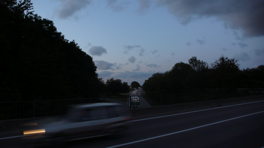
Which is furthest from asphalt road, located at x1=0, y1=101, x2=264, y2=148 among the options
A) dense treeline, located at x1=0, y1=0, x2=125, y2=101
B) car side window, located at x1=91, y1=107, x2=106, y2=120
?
dense treeline, located at x1=0, y1=0, x2=125, y2=101

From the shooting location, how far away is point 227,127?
10930mm

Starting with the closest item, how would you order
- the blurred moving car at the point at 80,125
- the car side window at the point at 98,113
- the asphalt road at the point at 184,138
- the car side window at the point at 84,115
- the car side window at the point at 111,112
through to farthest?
1. the blurred moving car at the point at 80,125
2. the asphalt road at the point at 184,138
3. the car side window at the point at 84,115
4. the car side window at the point at 98,113
5. the car side window at the point at 111,112

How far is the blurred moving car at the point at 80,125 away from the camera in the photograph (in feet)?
24.0

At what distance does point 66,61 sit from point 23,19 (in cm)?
1634

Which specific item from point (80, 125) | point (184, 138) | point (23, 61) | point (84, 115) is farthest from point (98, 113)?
point (23, 61)

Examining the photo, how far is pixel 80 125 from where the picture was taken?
7.97m

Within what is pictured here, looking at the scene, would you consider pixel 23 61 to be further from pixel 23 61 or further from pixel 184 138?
pixel 184 138

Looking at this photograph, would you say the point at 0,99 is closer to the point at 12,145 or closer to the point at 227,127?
the point at 12,145

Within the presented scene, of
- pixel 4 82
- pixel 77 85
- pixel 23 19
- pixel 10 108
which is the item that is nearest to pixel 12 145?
pixel 10 108

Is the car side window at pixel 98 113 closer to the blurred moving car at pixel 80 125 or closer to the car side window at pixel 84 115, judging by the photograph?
the blurred moving car at pixel 80 125

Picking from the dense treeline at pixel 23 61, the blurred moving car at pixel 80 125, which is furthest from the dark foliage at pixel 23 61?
the blurred moving car at pixel 80 125

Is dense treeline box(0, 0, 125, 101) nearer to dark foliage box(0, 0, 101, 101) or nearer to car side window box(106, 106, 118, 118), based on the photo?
dark foliage box(0, 0, 101, 101)

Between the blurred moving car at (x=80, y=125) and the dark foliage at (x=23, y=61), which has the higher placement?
the dark foliage at (x=23, y=61)

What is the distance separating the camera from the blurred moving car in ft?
24.0
